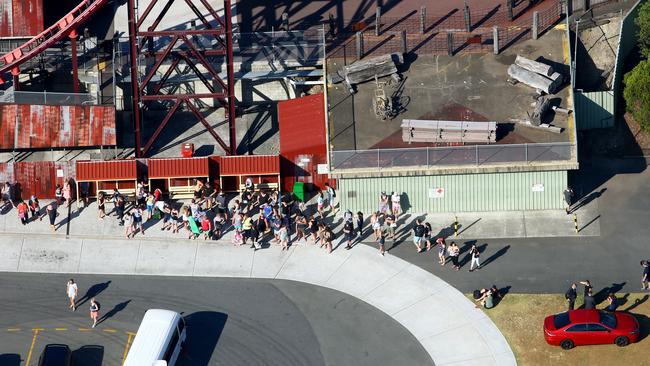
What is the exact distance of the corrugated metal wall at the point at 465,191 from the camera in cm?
6831

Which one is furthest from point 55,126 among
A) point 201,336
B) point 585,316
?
point 585,316

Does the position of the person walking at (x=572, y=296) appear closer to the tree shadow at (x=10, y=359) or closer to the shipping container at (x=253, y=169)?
the shipping container at (x=253, y=169)

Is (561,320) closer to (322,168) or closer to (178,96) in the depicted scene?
(322,168)

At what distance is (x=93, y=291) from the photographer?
65.3 m

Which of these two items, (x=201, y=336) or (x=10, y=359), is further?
(x=201, y=336)

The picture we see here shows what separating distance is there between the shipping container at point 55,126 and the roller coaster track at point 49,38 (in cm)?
320

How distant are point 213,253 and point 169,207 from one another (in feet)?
12.8

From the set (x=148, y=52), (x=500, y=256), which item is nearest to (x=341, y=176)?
(x=500, y=256)

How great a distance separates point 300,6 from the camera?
78500 millimetres

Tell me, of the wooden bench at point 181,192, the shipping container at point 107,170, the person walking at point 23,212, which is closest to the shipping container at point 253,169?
the wooden bench at point 181,192

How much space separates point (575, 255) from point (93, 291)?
23839mm

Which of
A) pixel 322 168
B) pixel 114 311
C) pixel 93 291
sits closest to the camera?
pixel 114 311

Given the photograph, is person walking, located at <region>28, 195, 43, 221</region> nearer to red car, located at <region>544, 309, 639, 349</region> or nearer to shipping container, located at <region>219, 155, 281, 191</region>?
shipping container, located at <region>219, 155, 281, 191</region>

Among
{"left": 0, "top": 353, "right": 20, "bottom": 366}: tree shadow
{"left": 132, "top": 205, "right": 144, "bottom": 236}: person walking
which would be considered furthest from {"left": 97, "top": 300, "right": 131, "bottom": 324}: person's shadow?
{"left": 132, "top": 205, "right": 144, "bottom": 236}: person walking
